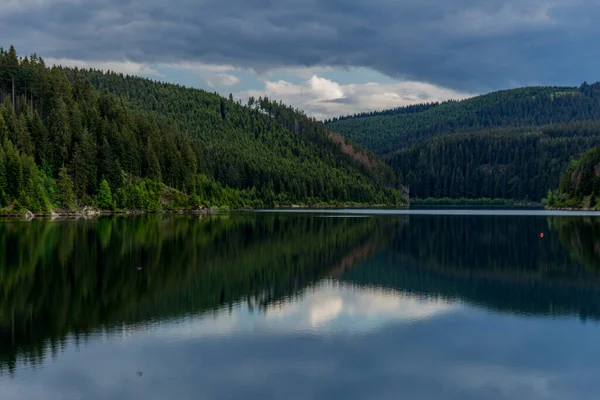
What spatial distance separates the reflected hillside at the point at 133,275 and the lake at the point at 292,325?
167mm

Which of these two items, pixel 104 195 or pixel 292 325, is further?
pixel 104 195

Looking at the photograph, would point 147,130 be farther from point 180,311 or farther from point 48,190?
point 180,311

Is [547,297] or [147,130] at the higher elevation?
[147,130]

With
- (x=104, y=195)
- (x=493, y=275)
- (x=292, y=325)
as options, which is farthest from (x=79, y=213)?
(x=292, y=325)

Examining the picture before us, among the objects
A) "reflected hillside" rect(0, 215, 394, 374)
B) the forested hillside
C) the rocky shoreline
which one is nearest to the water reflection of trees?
"reflected hillside" rect(0, 215, 394, 374)

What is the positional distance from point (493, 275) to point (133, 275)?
28.9 metres

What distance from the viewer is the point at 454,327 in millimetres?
32812

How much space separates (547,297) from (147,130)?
15606 centimetres

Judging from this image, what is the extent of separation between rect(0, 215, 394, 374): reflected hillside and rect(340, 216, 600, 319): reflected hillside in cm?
476

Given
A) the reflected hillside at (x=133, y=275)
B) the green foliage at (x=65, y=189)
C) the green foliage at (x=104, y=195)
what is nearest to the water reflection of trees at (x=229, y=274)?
the reflected hillside at (x=133, y=275)

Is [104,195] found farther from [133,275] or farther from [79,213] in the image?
[133,275]

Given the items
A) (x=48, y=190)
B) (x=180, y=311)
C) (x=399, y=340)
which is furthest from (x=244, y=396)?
(x=48, y=190)

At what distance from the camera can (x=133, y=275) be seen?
151 ft

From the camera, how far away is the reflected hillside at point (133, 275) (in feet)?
104
